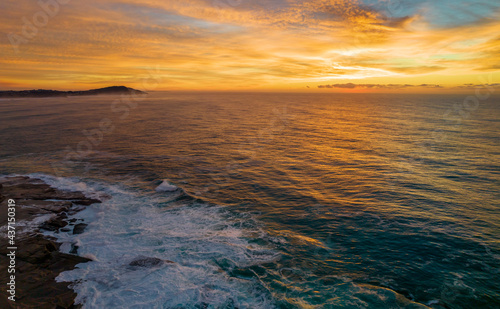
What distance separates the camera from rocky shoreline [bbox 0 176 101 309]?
Answer: 13031mm

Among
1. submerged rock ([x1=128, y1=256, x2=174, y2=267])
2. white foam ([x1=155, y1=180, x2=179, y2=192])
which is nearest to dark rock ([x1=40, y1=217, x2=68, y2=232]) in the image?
submerged rock ([x1=128, y1=256, x2=174, y2=267])

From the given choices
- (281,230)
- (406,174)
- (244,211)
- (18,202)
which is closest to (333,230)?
(281,230)

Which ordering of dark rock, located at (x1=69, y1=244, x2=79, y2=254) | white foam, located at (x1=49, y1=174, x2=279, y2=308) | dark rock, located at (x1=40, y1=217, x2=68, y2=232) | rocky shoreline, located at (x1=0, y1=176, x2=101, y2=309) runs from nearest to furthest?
rocky shoreline, located at (x1=0, y1=176, x2=101, y2=309), white foam, located at (x1=49, y1=174, x2=279, y2=308), dark rock, located at (x1=69, y1=244, x2=79, y2=254), dark rock, located at (x1=40, y1=217, x2=68, y2=232)

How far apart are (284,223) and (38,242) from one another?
725 inches

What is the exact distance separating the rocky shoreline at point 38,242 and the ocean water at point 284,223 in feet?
2.91

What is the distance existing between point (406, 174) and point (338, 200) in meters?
13.0

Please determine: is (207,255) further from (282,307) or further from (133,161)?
(133,161)

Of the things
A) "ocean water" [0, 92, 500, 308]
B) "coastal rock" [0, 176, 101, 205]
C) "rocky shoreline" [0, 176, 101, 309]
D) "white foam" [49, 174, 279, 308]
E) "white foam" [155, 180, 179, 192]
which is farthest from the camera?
"white foam" [155, 180, 179, 192]

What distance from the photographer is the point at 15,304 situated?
40.1 feet

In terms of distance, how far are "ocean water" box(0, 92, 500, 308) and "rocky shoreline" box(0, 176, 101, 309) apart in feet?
2.91

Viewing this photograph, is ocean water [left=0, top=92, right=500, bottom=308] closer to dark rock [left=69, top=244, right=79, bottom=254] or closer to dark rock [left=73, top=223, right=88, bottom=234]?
dark rock [left=69, top=244, right=79, bottom=254]

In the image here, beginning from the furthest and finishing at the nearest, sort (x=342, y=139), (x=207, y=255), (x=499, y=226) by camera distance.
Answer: (x=342, y=139) < (x=499, y=226) < (x=207, y=255)

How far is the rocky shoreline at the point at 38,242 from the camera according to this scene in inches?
513

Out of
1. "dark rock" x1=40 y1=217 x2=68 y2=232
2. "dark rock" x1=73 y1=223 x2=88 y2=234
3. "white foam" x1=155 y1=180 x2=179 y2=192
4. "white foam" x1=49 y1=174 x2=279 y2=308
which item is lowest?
"white foam" x1=49 y1=174 x2=279 y2=308
